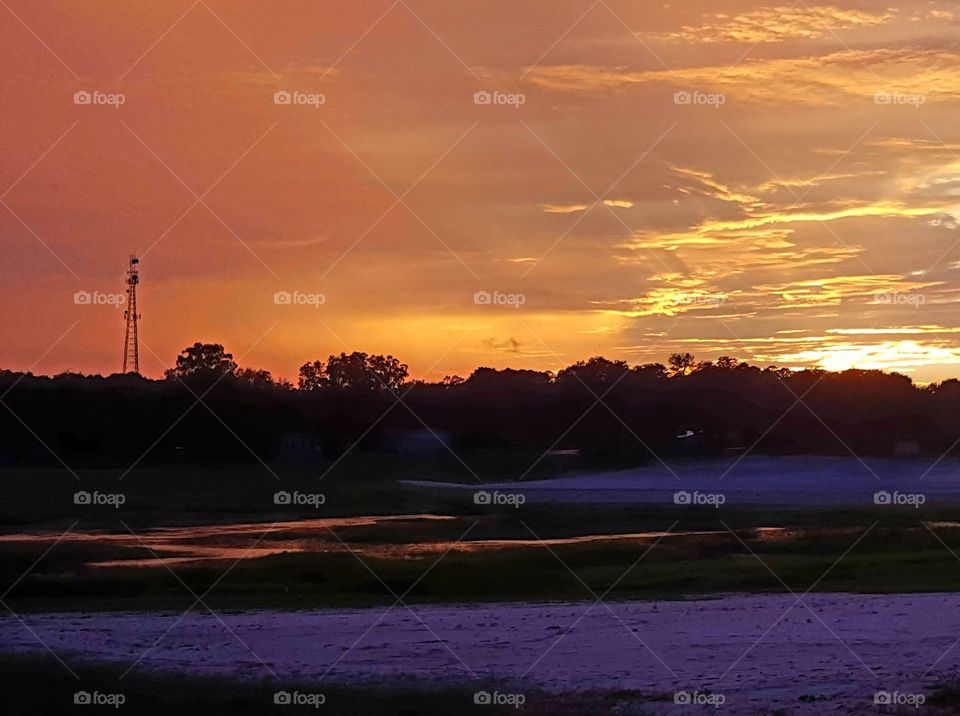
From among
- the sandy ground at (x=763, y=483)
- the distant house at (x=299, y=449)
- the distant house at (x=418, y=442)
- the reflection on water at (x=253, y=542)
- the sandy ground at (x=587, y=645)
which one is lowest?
the sandy ground at (x=587, y=645)

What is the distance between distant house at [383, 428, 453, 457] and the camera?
75.6 m

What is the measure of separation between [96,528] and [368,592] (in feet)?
57.5

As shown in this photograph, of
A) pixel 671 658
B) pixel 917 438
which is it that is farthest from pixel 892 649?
pixel 917 438

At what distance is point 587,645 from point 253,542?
18.5 meters

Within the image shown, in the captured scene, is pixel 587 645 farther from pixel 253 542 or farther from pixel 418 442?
pixel 418 442

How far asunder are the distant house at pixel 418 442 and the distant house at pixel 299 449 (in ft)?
20.0

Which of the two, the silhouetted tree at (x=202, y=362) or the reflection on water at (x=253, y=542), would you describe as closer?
the reflection on water at (x=253, y=542)

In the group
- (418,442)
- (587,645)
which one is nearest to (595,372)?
(418,442)

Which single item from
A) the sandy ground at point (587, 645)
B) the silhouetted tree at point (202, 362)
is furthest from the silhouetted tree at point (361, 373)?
the sandy ground at point (587, 645)

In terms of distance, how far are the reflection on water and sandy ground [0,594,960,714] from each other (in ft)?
30.1

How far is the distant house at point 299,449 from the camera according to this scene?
224 ft

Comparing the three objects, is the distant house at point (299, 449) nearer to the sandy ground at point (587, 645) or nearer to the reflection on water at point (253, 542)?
the reflection on water at point (253, 542)

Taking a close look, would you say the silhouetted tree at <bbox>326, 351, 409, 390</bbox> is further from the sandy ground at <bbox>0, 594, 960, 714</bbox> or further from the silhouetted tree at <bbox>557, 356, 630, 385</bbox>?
the sandy ground at <bbox>0, 594, 960, 714</bbox>

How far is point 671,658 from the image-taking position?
723 inches
